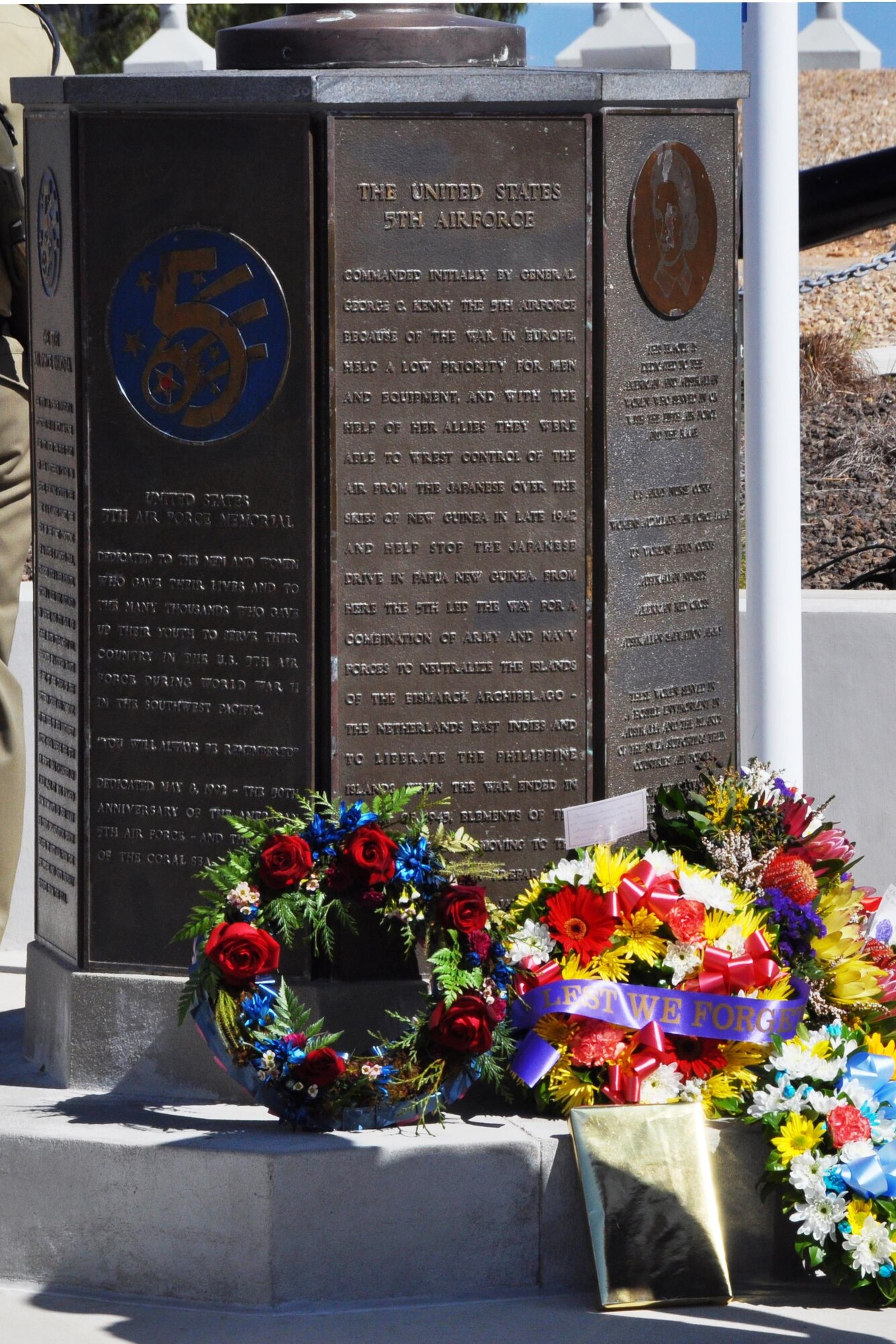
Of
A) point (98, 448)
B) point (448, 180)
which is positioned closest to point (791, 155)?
point (448, 180)

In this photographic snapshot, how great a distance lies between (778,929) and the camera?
4730mm

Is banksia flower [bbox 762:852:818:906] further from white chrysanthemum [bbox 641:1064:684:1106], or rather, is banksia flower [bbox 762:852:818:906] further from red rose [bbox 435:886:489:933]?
red rose [bbox 435:886:489:933]

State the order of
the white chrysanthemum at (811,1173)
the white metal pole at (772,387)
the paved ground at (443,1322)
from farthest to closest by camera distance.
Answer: the white metal pole at (772,387), the white chrysanthemum at (811,1173), the paved ground at (443,1322)

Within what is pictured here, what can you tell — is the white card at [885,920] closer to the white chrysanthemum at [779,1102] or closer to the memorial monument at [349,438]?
the memorial monument at [349,438]

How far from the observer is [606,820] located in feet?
16.2

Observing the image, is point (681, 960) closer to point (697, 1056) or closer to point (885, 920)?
point (697, 1056)

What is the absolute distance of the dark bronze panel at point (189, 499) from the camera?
4.66 metres

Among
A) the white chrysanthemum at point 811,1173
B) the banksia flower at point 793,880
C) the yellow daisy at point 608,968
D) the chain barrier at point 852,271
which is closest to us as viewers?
the white chrysanthemum at point 811,1173

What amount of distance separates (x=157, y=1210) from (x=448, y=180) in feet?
7.97

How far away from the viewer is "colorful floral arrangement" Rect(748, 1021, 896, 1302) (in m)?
4.20

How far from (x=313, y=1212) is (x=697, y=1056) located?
947mm

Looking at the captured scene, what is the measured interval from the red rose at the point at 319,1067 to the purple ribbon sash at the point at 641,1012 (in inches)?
17.8

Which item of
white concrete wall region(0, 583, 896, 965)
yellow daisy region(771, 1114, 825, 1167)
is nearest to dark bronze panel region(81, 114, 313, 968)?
yellow daisy region(771, 1114, 825, 1167)

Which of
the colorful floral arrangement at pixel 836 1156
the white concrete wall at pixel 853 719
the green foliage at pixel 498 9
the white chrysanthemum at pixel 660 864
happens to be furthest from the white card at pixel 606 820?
the green foliage at pixel 498 9
